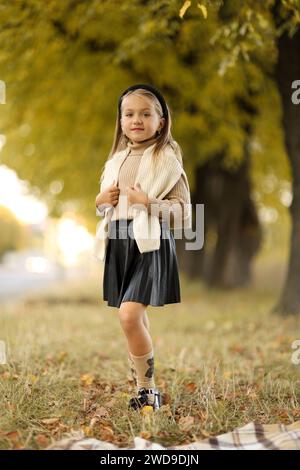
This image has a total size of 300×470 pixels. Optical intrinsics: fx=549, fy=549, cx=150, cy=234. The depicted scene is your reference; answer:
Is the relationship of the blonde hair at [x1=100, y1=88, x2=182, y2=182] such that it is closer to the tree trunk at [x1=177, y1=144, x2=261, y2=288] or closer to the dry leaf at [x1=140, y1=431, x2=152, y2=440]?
the dry leaf at [x1=140, y1=431, x2=152, y2=440]

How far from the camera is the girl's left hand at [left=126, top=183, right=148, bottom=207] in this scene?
333 centimetres

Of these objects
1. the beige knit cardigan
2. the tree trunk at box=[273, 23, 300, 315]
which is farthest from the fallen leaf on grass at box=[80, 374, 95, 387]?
the tree trunk at box=[273, 23, 300, 315]

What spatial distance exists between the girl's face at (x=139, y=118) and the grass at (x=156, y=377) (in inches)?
67.7

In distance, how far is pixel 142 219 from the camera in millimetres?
3371

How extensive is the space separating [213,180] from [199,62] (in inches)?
183

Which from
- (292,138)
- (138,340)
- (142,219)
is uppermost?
(292,138)

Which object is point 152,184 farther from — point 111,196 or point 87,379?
point 87,379

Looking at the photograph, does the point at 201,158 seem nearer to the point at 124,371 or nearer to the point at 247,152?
the point at 247,152

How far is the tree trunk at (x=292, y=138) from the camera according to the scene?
8.05 meters

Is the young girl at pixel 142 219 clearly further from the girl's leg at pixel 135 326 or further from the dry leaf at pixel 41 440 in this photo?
the dry leaf at pixel 41 440

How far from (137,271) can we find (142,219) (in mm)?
327

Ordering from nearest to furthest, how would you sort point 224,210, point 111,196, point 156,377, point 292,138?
point 111,196, point 156,377, point 292,138, point 224,210

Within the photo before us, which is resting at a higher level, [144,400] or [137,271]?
[137,271]

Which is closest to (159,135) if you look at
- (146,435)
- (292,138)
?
(146,435)
